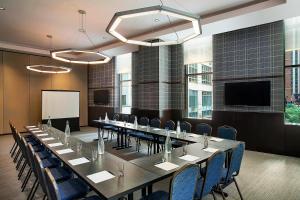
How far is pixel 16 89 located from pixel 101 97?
363 centimetres

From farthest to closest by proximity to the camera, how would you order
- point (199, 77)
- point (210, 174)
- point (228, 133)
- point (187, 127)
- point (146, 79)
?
point (146, 79), point (199, 77), point (187, 127), point (228, 133), point (210, 174)

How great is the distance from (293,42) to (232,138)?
326cm

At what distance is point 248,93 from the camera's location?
224 inches

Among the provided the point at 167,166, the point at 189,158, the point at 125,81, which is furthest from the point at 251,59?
the point at 125,81

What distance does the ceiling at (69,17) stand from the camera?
454 centimetres

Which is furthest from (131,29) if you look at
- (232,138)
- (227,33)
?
(232,138)

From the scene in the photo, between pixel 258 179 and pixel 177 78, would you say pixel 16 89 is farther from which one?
pixel 258 179

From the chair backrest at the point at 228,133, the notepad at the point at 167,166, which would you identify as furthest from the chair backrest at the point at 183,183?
the chair backrest at the point at 228,133

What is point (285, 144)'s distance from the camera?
5152 mm

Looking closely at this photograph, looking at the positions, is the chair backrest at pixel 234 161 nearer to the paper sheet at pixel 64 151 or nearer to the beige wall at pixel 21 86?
the paper sheet at pixel 64 151

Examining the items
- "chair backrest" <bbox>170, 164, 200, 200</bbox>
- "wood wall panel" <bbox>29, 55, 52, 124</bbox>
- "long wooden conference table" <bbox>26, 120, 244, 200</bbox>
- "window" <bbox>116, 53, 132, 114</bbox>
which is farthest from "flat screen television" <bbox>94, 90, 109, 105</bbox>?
"chair backrest" <bbox>170, 164, 200, 200</bbox>

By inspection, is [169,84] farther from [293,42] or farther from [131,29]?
[293,42]

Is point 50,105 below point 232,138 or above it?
above

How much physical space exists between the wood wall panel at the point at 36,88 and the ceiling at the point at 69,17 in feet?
4.64
